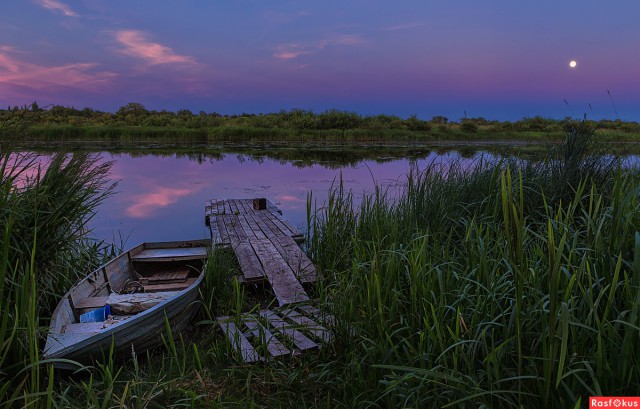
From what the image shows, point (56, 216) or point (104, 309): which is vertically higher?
point (56, 216)

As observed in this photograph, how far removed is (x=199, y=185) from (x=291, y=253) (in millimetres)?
9732

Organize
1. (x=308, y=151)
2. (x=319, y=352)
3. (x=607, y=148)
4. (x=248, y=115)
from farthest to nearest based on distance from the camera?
(x=248, y=115)
(x=308, y=151)
(x=607, y=148)
(x=319, y=352)

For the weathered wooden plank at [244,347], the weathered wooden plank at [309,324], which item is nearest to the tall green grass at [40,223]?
the weathered wooden plank at [244,347]

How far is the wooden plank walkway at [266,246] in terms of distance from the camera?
4.89 m

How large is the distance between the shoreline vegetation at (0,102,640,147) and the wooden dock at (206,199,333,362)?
22.9m

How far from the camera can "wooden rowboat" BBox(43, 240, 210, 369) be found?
10.4ft

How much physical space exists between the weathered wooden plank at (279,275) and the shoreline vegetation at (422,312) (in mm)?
301

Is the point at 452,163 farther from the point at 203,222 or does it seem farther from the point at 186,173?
the point at 186,173

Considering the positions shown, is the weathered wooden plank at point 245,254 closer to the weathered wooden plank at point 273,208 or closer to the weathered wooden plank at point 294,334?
the weathered wooden plank at point 294,334

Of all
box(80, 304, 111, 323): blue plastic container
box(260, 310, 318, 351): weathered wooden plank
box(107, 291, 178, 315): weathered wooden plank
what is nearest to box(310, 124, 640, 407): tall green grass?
box(260, 310, 318, 351): weathered wooden plank

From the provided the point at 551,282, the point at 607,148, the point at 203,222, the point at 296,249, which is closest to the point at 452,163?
the point at 607,148

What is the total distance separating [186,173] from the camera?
56.4ft

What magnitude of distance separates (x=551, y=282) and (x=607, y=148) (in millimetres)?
4937

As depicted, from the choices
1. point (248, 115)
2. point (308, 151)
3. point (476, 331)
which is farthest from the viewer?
point (248, 115)
